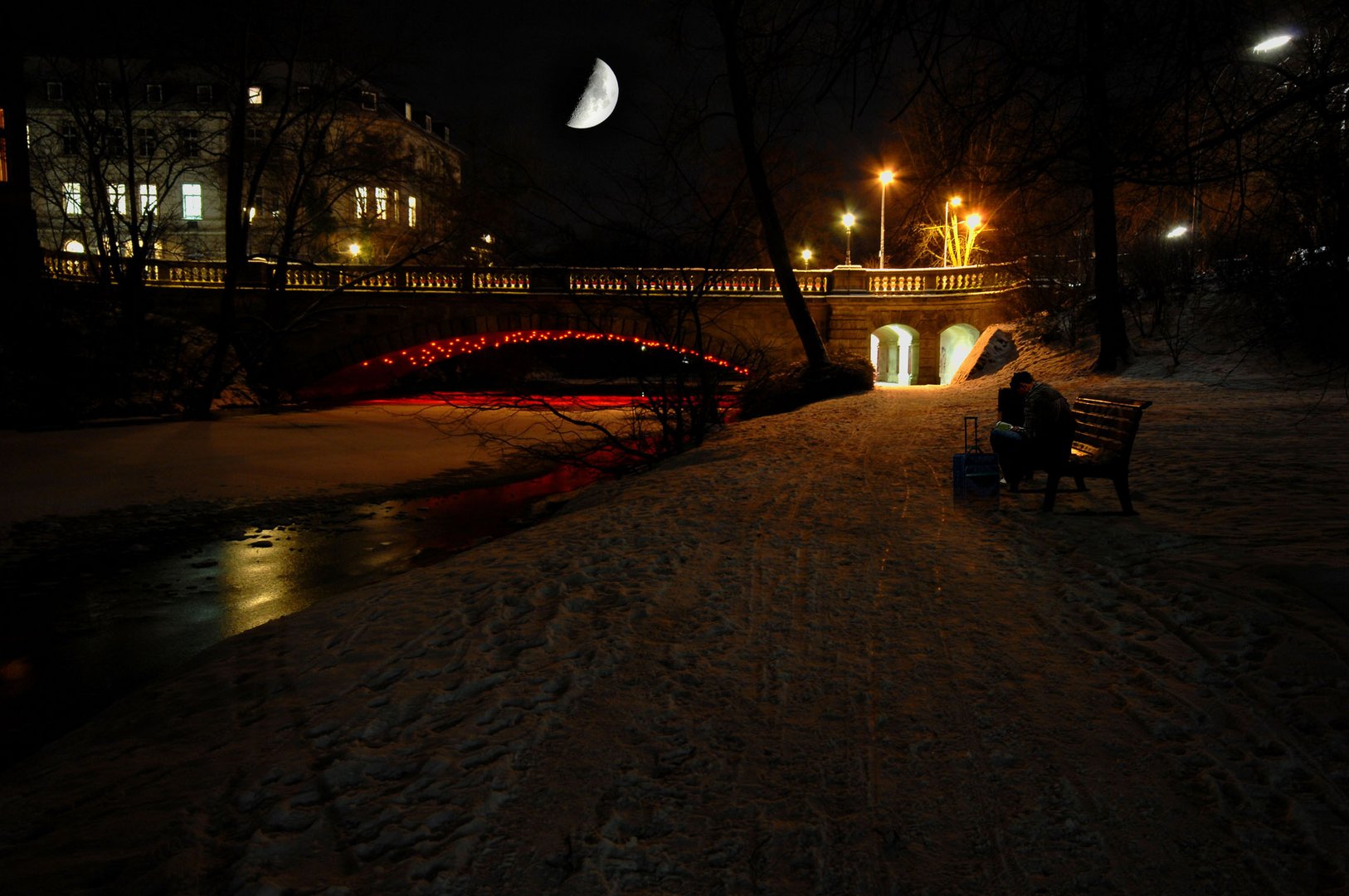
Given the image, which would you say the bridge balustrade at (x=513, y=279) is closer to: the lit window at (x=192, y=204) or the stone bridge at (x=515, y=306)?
the stone bridge at (x=515, y=306)

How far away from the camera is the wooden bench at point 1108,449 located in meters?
6.54

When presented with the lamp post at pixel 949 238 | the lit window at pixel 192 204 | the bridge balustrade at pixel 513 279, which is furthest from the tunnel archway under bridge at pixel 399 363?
the lit window at pixel 192 204

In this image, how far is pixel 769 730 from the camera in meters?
3.52

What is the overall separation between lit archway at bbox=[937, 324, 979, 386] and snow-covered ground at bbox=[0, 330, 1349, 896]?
26.4 metres

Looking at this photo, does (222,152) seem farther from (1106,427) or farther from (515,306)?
(1106,427)

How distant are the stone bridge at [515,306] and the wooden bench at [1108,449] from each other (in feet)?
68.3

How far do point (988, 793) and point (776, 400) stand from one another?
50.2 feet

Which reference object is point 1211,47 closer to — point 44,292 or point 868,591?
point 868,591

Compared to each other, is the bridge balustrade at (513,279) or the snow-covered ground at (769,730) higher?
the bridge balustrade at (513,279)

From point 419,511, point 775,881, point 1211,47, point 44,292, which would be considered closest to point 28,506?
point 419,511

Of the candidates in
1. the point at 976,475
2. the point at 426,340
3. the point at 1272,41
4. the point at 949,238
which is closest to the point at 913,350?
the point at 949,238

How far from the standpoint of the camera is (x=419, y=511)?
12.3m

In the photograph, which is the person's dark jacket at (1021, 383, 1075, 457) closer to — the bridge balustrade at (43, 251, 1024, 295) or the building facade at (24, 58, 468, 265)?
the building facade at (24, 58, 468, 265)

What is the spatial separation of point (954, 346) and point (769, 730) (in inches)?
1276
